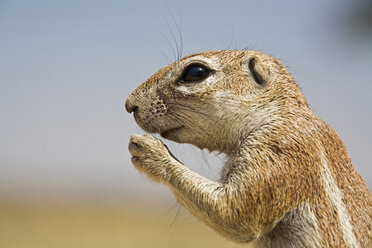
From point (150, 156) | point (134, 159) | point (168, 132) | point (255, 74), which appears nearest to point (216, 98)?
point (255, 74)

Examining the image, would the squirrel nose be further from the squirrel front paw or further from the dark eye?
the dark eye

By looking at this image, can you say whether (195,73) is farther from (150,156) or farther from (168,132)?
(150,156)

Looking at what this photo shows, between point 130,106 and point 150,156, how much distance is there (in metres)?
0.55

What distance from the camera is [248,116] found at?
3.48m

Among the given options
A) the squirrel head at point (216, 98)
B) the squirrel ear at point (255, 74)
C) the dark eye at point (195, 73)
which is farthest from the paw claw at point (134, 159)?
the squirrel ear at point (255, 74)

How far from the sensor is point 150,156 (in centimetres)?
356

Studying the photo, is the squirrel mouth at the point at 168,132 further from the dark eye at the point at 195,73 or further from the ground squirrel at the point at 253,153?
the dark eye at the point at 195,73

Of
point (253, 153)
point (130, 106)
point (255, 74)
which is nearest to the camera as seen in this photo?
point (253, 153)

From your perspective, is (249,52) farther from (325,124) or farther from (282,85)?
(325,124)

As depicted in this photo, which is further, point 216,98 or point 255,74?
point 255,74

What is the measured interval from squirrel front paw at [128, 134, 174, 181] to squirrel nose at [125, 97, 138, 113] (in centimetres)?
31

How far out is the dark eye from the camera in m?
3.71

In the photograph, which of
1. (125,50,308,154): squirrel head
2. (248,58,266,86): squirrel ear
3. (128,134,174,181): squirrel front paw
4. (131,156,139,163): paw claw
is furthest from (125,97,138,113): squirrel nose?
(248,58,266,86): squirrel ear

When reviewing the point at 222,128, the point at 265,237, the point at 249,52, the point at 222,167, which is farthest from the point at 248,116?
the point at 265,237
